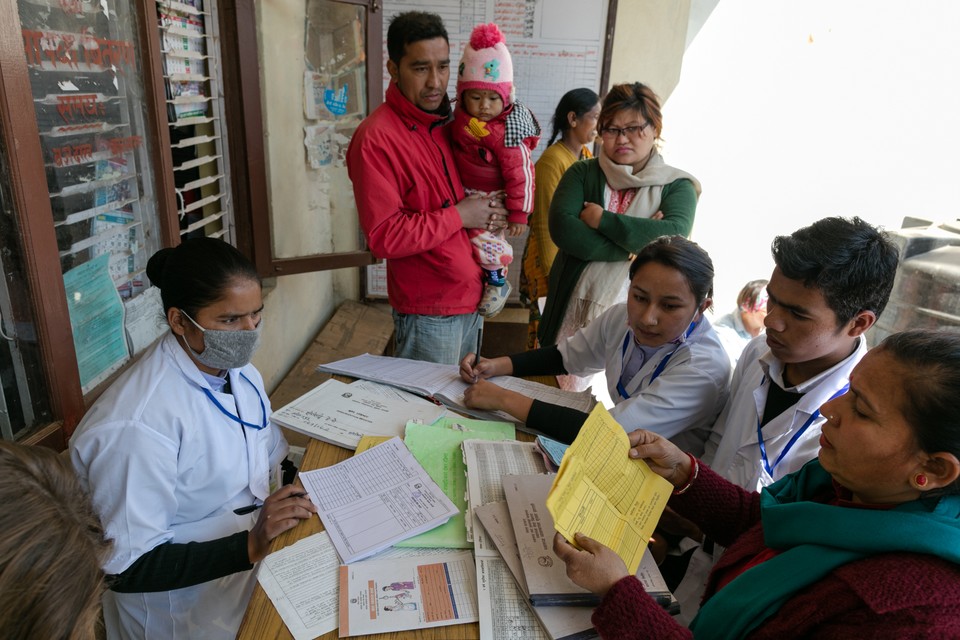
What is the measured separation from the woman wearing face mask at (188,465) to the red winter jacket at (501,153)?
1139 millimetres

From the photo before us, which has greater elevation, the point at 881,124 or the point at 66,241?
the point at 881,124

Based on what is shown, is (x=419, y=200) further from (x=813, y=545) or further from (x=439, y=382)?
(x=813, y=545)

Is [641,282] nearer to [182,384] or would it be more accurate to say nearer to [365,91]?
[182,384]

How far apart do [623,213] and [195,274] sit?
1.80 metres

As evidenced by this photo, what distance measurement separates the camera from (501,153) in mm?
2320

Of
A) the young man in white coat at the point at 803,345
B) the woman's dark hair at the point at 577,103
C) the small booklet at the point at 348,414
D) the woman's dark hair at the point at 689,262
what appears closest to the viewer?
the young man in white coat at the point at 803,345

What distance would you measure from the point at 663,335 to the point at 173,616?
1467 millimetres

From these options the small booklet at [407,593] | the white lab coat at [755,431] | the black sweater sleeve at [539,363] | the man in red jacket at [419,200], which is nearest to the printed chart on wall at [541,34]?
the man in red jacket at [419,200]

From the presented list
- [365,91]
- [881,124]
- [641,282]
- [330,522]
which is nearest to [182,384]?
[330,522]

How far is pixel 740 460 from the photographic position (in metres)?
1.59

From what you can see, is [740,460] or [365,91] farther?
[365,91]

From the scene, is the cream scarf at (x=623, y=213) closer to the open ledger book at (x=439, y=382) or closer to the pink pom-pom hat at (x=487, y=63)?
the pink pom-pom hat at (x=487, y=63)

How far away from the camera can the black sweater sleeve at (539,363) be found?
6.98 feet

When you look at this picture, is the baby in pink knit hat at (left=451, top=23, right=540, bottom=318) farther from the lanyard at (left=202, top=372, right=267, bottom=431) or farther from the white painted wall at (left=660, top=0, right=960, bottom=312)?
the white painted wall at (left=660, top=0, right=960, bottom=312)
